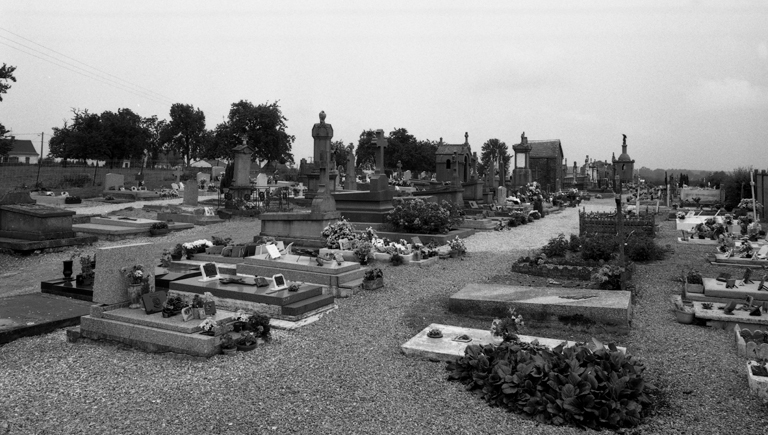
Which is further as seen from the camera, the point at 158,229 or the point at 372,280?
the point at 158,229

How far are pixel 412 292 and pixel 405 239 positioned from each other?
20.5 feet

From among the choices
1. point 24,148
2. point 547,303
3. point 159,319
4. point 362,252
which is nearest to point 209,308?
point 159,319

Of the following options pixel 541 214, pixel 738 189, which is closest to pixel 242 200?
pixel 541 214

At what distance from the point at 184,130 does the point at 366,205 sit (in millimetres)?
81292

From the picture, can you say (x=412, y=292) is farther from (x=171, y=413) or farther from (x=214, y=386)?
(x=171, y=413)

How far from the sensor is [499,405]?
5094mm

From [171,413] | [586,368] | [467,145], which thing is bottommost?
[171,413]

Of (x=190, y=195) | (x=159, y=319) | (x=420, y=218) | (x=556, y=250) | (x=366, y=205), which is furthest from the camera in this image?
(x=190, y=195)

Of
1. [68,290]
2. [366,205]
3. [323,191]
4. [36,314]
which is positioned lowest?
[36,314]

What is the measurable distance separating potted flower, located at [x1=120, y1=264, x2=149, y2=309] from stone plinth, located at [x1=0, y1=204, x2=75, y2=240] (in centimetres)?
930

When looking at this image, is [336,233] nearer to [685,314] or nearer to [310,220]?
[310,220]

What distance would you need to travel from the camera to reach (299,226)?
591 inches

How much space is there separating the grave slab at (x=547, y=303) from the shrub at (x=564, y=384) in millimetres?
1947

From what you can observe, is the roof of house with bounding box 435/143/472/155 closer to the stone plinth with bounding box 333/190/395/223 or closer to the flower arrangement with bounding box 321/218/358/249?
the stone plinth with bounding box 333/190/395/223
